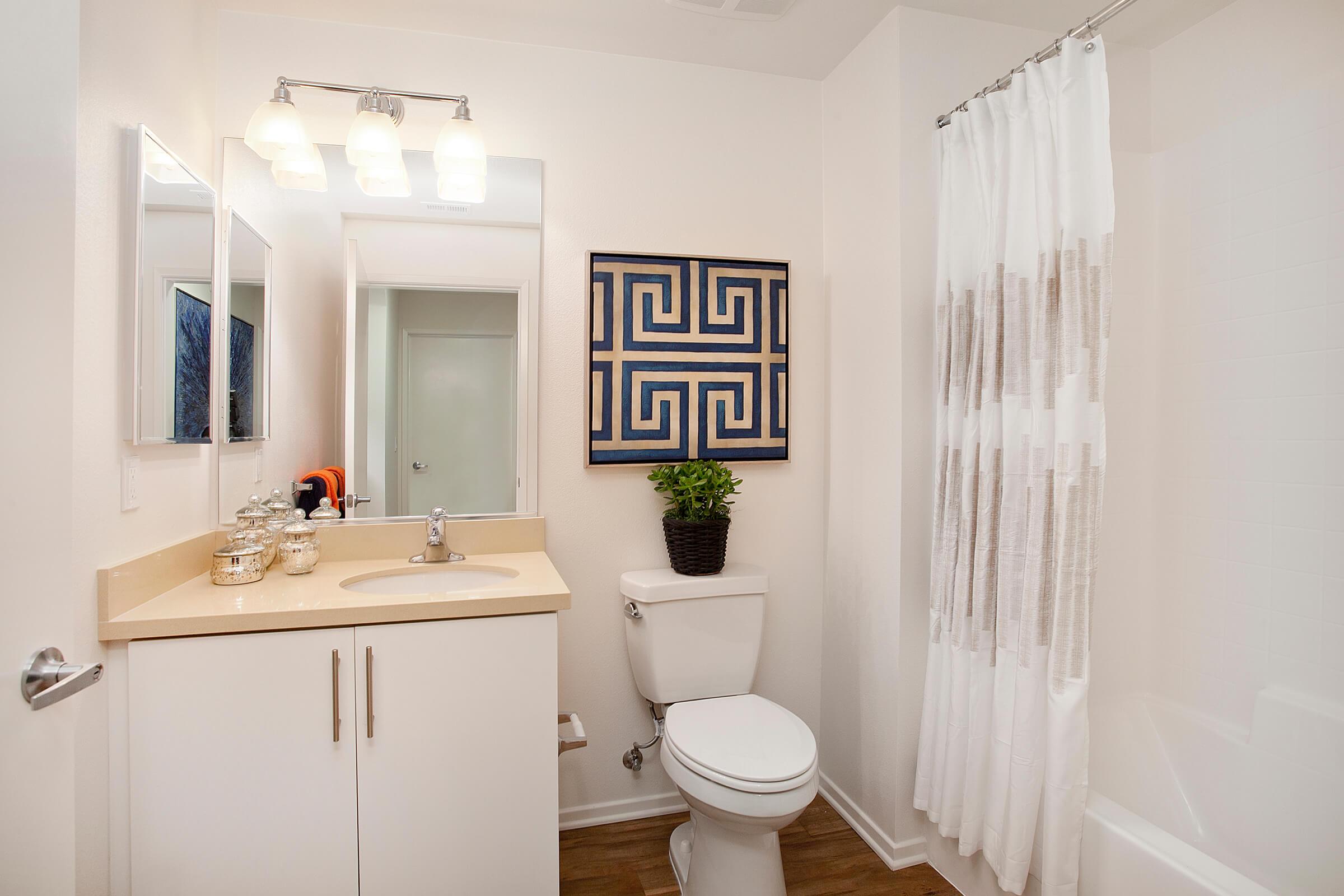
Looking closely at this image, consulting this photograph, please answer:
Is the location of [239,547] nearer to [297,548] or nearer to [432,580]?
[297,548]

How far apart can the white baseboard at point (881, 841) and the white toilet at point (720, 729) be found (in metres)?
0.37

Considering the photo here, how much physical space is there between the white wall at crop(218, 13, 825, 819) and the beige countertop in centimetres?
46

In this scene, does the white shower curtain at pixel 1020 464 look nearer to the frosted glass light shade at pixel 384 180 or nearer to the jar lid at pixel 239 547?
the frosted glass light shade at pixel 384 180

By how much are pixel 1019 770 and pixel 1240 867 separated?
780 mm

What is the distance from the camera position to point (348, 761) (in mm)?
1493

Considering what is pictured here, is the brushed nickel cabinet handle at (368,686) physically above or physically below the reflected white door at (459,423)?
below

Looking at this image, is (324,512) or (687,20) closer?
(324,512)

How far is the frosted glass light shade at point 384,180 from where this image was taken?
193 centimetres

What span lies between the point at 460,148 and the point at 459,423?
0.79 metres

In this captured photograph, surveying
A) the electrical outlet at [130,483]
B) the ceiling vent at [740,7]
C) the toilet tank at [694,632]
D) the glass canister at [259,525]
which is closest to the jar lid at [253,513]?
the glass canister at [259,525]

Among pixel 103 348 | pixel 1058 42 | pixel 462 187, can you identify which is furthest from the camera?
pixel 462 187

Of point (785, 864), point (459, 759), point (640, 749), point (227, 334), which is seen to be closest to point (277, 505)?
point (227, 334)

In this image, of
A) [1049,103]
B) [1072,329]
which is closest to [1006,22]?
[1049,103]

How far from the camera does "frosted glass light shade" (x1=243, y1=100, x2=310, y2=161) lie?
5.87ft
